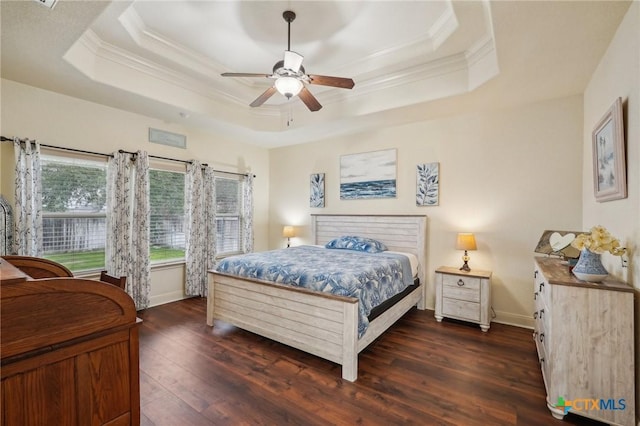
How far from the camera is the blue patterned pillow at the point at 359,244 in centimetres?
409

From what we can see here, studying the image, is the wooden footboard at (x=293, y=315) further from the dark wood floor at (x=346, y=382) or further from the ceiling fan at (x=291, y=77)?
the ceiling fan at (x=291, y=77)

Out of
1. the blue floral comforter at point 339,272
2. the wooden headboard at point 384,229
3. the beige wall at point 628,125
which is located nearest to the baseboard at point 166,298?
the blue floral comforter at point 339,272

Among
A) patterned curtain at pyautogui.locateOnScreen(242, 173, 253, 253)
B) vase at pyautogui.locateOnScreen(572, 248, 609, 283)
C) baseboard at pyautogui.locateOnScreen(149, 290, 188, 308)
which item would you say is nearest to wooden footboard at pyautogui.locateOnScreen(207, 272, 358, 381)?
baseboard at pyautogui.locateOnScreen(149, 290, 188, 308)

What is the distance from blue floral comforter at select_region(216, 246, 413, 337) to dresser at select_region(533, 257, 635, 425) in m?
1.35

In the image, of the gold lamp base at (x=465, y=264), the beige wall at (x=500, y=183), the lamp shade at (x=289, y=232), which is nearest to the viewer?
the beige wall at (x=500, y=183)

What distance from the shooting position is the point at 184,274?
14.9ft

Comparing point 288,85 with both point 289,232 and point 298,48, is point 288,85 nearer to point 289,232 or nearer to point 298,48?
point 298,48

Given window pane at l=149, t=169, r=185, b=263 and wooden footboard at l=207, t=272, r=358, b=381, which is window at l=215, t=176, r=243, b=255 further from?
wooden footboard at l=207, t=272, r=358, b=381

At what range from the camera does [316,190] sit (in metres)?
5.23

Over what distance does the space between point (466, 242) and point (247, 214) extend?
12.1ft

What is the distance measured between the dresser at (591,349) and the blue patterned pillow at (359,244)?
2.21 meters

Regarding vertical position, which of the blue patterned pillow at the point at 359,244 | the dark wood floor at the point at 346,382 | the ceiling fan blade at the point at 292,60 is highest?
the ceiling fan blade at the point at 292,60

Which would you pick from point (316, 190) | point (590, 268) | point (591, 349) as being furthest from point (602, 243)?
point (316, 190)

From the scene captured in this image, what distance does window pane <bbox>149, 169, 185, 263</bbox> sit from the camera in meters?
4.23
